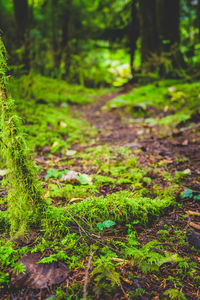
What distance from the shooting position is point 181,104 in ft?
17.4

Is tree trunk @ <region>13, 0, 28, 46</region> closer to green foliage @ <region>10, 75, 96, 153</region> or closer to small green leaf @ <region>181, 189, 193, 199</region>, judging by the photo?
green foliage @ <region>10, 75, 96, 153</region>

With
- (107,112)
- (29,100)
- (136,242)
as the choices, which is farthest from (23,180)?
(107,112)

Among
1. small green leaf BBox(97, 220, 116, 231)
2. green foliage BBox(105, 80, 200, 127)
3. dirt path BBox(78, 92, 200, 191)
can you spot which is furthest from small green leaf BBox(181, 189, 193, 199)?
green foliage BBox(105, 80, 200, 127)

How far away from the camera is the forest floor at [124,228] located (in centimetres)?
118

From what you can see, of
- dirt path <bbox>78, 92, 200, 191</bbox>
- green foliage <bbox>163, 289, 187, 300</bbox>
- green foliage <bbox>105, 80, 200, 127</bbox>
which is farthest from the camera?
green foliage <bbox>105, 80, 200, 127</bbox>

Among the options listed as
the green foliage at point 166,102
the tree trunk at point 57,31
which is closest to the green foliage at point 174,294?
the green foliage at point 166,102

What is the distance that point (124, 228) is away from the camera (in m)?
1.73

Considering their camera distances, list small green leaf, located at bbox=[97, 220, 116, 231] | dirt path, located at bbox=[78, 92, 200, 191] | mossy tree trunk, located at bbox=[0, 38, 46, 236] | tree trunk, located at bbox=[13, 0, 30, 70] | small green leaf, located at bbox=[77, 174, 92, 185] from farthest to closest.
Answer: tree trunk, located at bbox=[13, 0, 30, 70], dirt path, located at bbox=[78, 92, 200, 191], small green leaf, located at bbox=[77, 174, 92, 185], small green leaf, located at bbox=[97, 220, 116, 231], mossy tree trunk, located at bbox=[0, 38, 46, 236]

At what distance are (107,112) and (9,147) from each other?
16.3 feet

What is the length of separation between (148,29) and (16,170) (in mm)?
7883

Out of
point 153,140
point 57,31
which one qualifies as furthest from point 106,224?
point 57,31

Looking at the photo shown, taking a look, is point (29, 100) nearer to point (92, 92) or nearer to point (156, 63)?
point (92, 92)

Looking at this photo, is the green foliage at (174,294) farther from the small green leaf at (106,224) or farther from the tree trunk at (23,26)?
the tree trunk at (23,26)

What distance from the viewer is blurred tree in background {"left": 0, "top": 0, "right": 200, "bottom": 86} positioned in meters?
7.02
